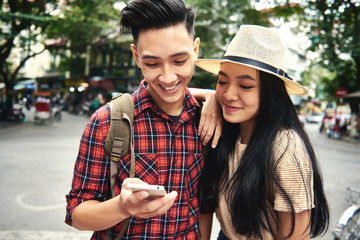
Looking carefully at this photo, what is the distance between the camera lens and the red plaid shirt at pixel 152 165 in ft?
4.35

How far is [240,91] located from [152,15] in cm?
60

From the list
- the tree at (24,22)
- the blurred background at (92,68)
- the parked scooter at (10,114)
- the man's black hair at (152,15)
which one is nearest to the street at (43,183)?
the blurred background at (92,68)

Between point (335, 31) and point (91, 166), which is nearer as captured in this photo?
point (91, 166)

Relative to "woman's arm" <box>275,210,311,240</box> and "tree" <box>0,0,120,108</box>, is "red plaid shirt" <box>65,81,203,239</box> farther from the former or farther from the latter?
"tree" <box>0,0,120,108</box>

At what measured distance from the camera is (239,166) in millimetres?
1569

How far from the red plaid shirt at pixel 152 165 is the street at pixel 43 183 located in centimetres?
242

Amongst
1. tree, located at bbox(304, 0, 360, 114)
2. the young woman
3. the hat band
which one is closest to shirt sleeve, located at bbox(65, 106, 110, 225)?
the young woman

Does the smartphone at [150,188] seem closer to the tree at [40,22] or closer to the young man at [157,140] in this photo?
the young man at [157,140]

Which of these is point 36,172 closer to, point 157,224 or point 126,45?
point 157,224

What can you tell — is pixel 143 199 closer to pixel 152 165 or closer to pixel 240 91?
pixel 152 165

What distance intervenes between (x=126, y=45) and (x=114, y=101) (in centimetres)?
2319

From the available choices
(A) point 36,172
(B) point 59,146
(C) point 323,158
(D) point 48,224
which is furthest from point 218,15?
(D) point 48,224

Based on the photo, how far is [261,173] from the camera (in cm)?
151

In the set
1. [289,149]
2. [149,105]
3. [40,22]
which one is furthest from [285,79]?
[40,22]
